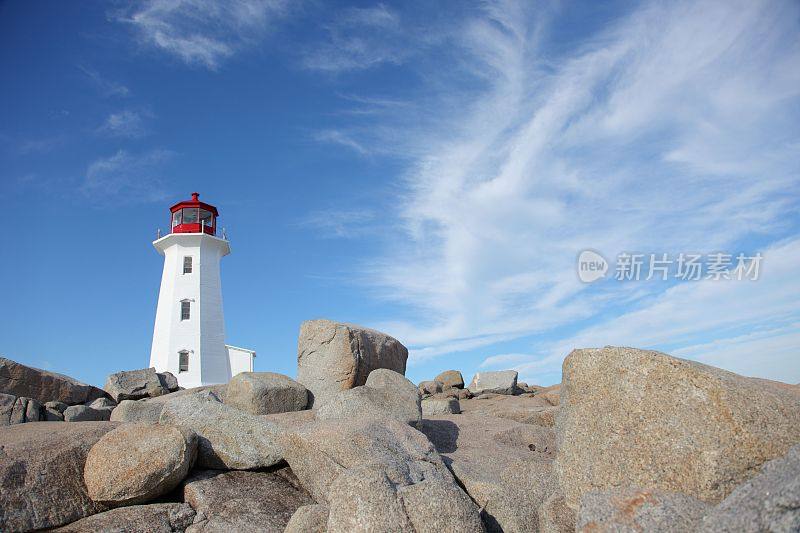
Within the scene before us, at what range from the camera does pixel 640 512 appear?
4648 millimetres

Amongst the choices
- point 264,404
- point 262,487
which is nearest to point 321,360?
point 264,404

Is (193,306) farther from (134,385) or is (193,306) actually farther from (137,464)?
(137,464)

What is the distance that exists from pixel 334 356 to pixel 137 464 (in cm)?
603

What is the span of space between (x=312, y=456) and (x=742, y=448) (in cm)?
425

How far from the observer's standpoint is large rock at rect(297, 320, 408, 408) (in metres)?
12.4

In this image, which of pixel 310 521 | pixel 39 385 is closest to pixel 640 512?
pixel 310 521

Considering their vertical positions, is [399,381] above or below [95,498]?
above

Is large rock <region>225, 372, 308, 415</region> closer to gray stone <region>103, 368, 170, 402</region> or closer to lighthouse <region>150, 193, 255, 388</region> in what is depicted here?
gray stone <region>103, 368, 170, 402</region>

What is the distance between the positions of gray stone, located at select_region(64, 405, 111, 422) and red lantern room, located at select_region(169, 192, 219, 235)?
1704 cm

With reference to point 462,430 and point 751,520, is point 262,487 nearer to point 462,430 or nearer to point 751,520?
point 462,430

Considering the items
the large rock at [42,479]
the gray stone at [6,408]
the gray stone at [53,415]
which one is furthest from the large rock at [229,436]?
the gray stone at [53,415]

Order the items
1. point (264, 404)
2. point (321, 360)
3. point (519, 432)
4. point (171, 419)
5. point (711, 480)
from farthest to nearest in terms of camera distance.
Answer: point (321, 360)
point (264, 404)
point (519, 432)
point (171, 419)
point (711, 480)

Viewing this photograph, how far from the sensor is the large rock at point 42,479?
6.24 m

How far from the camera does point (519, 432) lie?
992 cm
